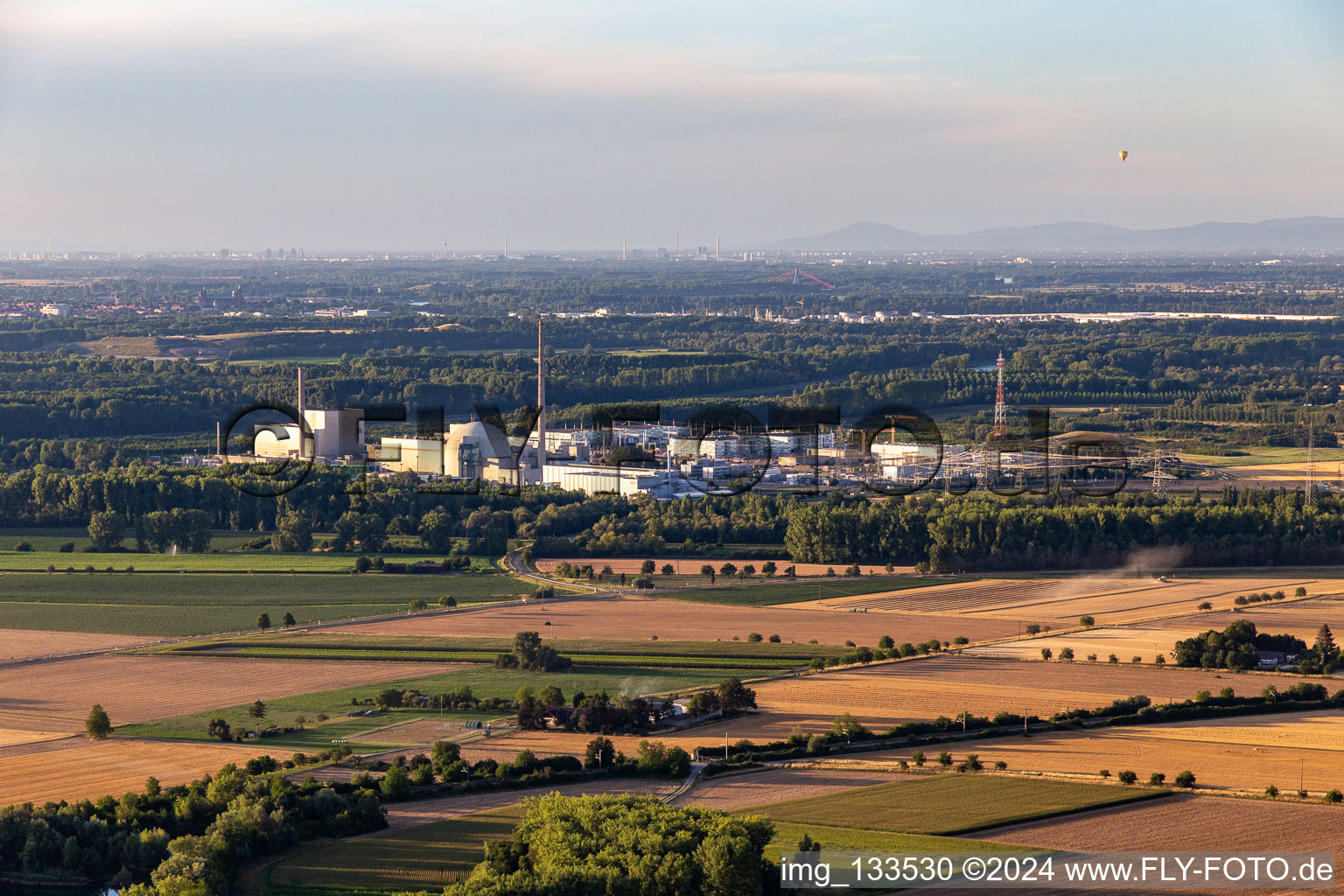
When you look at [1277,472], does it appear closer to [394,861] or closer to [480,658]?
[480,658]

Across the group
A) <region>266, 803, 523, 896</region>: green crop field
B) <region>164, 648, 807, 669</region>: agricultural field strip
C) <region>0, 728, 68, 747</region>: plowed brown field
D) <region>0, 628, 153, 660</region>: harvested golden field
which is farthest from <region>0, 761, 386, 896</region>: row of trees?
<region>0, 628, 153, 660</region>: harvested golden field

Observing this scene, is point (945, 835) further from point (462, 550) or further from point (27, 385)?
point (27, 385)

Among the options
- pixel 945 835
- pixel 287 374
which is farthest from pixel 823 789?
pixel 287 374

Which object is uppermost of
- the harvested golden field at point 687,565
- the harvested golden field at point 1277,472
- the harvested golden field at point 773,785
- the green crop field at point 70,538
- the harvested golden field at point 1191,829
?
the harvested golden field at point 1277,472

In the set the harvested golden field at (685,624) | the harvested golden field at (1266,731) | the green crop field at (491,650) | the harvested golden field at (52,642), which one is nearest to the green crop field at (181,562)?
the harvested golden field at (52,642)

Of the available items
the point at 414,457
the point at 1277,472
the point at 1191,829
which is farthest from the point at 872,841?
the point at 1277,472

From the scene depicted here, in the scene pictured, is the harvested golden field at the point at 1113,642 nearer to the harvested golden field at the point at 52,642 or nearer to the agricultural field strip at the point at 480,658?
the agricultural field strip at the point at 480,658
